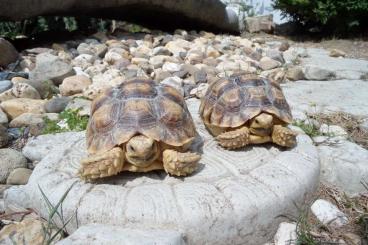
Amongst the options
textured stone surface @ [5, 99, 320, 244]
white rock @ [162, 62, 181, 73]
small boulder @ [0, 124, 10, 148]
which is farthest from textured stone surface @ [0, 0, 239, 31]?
textured stone surface @ [5, 99, 320, 244]

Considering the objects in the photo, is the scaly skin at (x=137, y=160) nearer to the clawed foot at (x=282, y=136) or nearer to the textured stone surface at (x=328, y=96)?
the clawed foot at (x=282, y=136)

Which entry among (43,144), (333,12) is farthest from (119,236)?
(333,12)

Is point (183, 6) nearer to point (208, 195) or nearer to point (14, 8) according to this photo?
point (14, 8)

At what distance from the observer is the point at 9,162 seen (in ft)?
11.9

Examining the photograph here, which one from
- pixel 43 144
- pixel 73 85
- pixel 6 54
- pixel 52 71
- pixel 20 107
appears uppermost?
pixel 6 54

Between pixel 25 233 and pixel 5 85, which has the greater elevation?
pixel 5 85

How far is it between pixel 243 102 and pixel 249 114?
0.39ft

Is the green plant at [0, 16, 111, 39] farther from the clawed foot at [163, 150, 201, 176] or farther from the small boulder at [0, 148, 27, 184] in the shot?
the clawed foot at [163, 150, 201, 176]

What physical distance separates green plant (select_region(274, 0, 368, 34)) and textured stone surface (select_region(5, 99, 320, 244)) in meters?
6.54

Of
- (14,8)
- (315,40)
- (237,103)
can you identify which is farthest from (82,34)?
(237,103)

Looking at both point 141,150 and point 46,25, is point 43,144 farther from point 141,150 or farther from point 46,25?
point 46,25

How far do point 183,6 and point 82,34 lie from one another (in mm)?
2014

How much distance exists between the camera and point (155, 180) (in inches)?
112

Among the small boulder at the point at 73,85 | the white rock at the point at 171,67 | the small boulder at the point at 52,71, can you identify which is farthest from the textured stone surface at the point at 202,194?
the white rock at the point at 171,67
